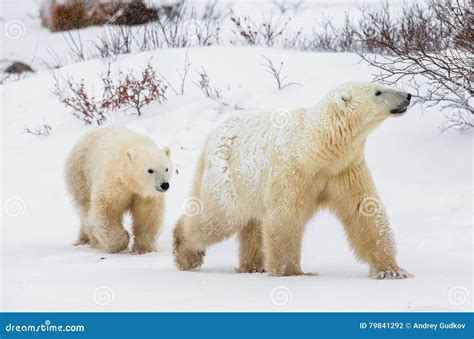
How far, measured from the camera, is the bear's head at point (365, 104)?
452 cm

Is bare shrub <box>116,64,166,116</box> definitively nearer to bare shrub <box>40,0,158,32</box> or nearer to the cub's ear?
the cub's ear

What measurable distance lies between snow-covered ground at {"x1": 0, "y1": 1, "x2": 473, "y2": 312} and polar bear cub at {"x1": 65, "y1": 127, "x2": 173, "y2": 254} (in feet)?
0.61

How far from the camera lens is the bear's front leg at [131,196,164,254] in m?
6.47

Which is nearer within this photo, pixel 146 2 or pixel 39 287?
pixel 39 287

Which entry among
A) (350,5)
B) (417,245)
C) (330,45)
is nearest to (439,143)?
(417,245)

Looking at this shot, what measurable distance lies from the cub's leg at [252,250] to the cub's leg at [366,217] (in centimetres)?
Answer: 78

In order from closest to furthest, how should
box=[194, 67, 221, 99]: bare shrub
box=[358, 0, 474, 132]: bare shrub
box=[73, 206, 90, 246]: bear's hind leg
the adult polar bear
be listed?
the adult polar bear
box=[358, 0, 474, 132]: bare shrub
box=[73, 206, 90, 246]: bear's hind leg
box=[194, 67, 221, 99]: bare shrub

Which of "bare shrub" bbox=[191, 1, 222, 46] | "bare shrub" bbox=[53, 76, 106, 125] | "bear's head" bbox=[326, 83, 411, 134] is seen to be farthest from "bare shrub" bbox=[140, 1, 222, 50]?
"bear's head" bbox=[326, 83, 411, 134]

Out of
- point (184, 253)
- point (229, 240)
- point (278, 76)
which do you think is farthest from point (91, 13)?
point (184, 253)

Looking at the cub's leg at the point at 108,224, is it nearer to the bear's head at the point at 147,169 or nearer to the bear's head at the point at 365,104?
the bear's head at the point at 147,169

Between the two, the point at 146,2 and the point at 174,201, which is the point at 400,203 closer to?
the point at 174,201
